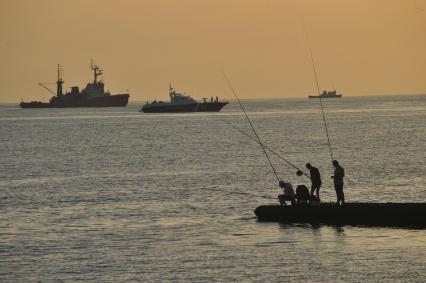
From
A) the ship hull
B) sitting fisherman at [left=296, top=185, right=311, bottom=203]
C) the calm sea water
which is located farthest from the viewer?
sitting fisherman at [left=296, top=185, right=311, bottom=203]

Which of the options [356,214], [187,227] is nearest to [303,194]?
[356,214]

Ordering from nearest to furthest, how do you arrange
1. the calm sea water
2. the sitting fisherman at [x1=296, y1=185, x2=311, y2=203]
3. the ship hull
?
1. the calm sea water
2. the ship hull
3. the sitting fisherman at [x1=296, y1=185, x2=311, y2=203]

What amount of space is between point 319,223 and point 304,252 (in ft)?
14.0

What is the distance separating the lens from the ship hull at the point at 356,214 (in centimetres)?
3272

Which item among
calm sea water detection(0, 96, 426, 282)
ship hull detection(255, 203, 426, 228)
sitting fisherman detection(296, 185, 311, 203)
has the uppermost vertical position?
sitting fisherman detection(296, 185, 311, 203)

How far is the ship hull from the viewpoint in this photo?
32719 millimetres

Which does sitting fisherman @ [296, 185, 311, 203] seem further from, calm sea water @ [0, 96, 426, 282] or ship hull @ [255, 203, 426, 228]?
calm sea water @ [0, 96, 426, 282]

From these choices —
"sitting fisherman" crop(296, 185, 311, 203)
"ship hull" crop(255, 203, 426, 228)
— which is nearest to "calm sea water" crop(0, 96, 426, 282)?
"ship hull" crop(255, 203, 426, 228)

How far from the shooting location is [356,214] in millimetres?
33344

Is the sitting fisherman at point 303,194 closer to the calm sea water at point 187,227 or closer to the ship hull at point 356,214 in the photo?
the ship hull at point 356,214

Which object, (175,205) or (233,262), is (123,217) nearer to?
(175,205)

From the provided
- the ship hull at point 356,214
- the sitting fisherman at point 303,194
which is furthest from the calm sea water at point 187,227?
the sitting fisherman at point 303,194

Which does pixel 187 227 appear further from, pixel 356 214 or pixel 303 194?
pixel 356 214

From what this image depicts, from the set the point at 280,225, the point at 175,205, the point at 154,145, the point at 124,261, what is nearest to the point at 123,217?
the point at 175,205
